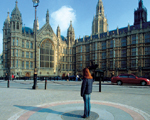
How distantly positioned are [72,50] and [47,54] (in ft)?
38.7

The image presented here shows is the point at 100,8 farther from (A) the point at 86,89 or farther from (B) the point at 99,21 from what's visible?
(A) the point at 86,89

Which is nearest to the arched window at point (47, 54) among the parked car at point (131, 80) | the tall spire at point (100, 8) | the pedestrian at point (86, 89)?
the parked car at point (131, 80)

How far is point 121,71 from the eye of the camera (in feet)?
133

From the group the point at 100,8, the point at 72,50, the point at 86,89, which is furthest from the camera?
the point at 100,8

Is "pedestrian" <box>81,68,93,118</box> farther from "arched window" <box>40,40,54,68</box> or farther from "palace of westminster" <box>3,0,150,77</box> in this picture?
"arched window" <box>40,40,54,68</box>

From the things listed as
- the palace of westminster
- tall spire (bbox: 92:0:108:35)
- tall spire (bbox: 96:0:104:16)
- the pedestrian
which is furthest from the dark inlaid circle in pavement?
tall spire (bbox: 96:0:104:16)

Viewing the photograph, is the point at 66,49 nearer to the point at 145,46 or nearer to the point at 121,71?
the point at 121,71

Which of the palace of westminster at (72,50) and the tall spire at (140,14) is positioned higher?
the tall spire at (140,14)

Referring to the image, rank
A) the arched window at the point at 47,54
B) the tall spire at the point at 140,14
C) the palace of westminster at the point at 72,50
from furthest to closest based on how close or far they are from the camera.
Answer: the tall spire at the point at 140,14 < the arched window at the point at 47,54 < the palace of westminster at the point at 72,50

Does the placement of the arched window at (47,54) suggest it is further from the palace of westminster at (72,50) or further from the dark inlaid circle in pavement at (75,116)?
the dark inlaid circle in pavement at (75,116)

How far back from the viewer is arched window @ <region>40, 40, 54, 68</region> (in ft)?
150

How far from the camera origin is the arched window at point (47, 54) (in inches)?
1804

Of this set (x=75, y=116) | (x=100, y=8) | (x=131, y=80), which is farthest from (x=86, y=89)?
(x=100, y=8)

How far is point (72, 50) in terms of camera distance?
5478cm
